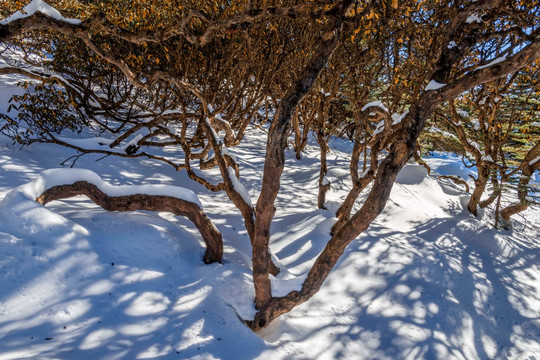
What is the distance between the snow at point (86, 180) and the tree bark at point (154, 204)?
0.15 ft

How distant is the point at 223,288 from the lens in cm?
328

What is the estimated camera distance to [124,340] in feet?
7.49

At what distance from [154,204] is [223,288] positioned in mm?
1297

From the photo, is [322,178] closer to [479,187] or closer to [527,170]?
[479,187]

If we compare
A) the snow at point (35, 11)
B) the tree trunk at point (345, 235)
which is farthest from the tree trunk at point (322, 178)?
the snow at point (35, 11)

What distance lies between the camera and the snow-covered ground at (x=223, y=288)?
234 centimetres

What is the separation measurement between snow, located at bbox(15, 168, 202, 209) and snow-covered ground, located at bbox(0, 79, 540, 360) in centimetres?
22

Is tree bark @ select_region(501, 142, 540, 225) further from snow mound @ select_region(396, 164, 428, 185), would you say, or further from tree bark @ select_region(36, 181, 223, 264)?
tree bark @ select_region(36, 181, 223, 264)

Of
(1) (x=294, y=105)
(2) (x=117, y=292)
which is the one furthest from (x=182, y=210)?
(1) (x=294, y=105)

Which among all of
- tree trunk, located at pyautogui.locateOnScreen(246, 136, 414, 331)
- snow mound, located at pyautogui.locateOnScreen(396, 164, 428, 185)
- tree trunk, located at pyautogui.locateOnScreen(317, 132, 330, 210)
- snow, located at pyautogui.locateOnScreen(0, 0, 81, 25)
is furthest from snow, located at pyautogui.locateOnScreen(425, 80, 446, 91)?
snow mound, located at pyautogui.locateOnScreen(396, 164, 428, 185)

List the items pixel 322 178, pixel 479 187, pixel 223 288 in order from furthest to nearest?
pixel 479 187, pixel 322 178, pixel 223 288

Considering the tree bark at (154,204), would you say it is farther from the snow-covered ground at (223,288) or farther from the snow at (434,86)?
the snow at (434,86)

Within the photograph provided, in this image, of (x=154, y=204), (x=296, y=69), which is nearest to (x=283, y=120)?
(x=154, y=204)

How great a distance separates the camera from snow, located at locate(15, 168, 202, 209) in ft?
9.77
